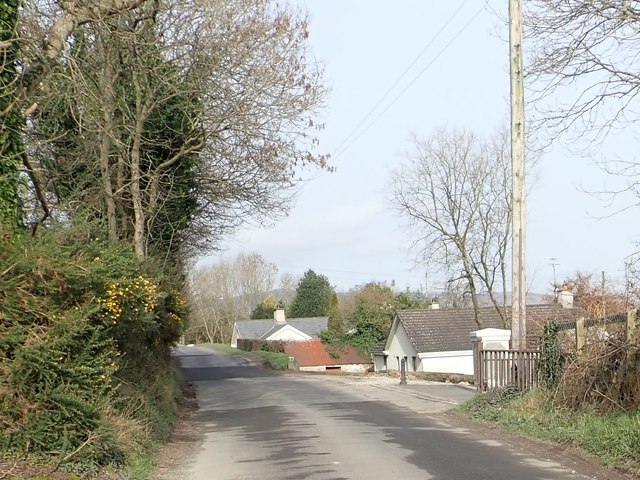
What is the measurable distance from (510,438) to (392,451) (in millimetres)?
2530

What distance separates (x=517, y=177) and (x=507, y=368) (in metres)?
4.36

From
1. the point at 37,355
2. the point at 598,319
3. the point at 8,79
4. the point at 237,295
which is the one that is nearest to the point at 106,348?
the point at 37,355

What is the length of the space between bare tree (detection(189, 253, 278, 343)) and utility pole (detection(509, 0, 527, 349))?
10326 centimetres

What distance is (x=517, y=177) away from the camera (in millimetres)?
17375

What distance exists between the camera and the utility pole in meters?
17.1

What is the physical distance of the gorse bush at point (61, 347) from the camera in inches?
362

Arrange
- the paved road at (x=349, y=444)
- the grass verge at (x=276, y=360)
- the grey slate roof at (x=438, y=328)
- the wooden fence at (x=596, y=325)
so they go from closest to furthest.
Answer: the paved road at (x=349, y=444)
the wooden fence at (x=596, y=325)
the grey slate roof at (x=438, y=328)
the grass verge at (x=276, y=360)

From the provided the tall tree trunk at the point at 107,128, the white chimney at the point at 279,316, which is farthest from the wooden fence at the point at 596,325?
the white chimney at the point at 279,316

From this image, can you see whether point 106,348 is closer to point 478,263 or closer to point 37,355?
point 37,355

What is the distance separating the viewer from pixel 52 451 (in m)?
9.24

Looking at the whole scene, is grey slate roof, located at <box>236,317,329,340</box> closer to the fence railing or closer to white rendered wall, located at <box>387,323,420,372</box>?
white rendered wall, located at <box>387,323,420,372</box>

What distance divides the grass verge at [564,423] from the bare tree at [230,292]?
104 metres

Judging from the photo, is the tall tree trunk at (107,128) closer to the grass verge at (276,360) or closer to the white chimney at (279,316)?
the grass verge at (276,360)

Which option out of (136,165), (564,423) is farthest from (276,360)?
(564,423)
